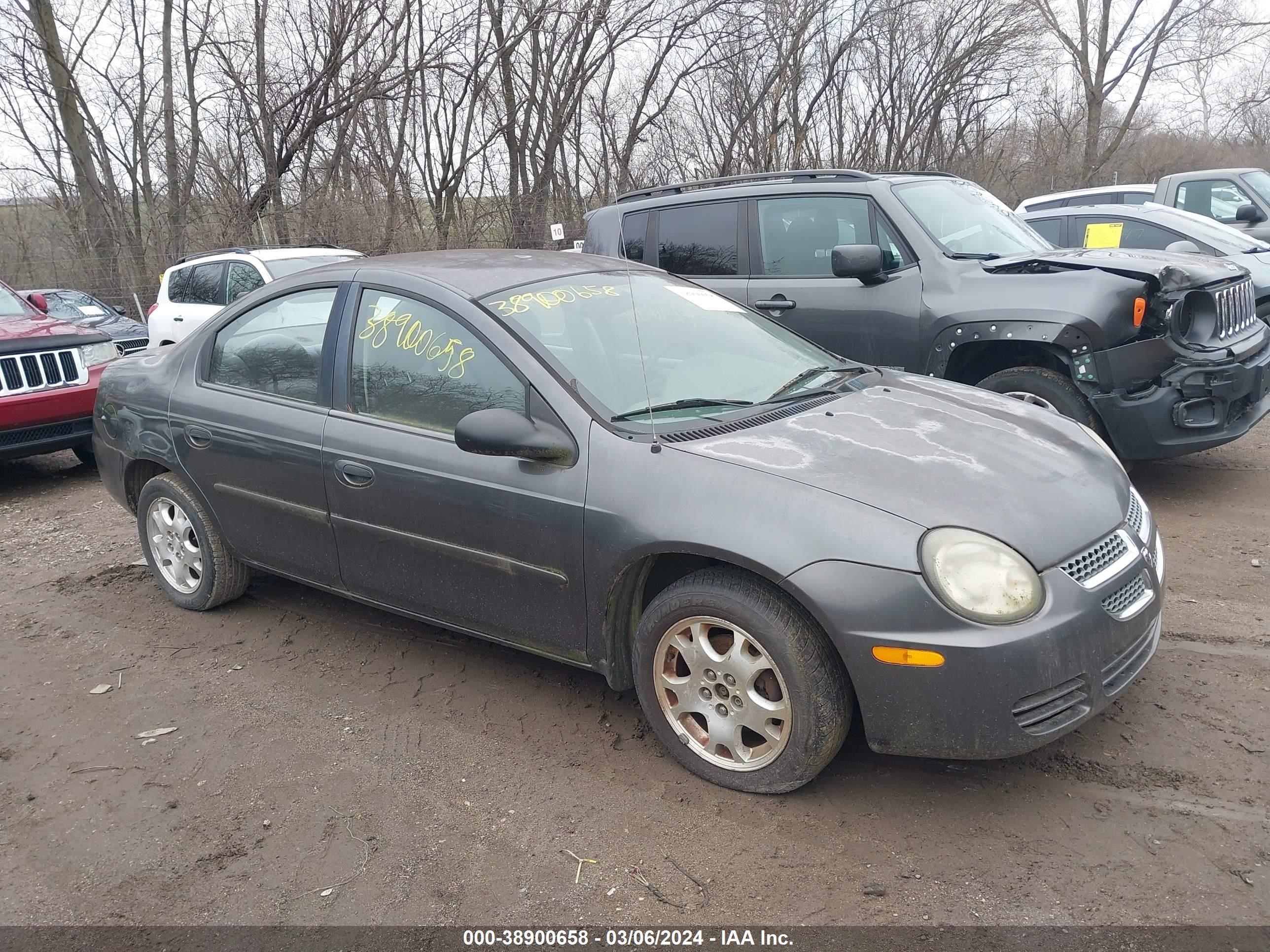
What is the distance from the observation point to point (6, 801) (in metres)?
3.21

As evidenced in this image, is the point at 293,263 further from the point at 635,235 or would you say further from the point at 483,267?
the point at 483,267

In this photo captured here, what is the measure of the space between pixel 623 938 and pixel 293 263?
350 inches

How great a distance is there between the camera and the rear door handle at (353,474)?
363 cm

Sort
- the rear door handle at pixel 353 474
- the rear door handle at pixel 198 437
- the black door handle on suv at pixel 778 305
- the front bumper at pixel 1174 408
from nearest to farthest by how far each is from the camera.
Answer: the rear door handle at pixel 353 474 < the rear door handle at pixel 198 437 < the front bumper at pixel 1174 408 < the black door handle on suv at pixel 778 305

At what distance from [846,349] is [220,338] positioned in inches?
144

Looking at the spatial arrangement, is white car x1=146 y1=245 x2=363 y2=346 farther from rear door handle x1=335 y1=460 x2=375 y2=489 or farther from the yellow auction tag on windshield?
the yellow auction tag on windshield

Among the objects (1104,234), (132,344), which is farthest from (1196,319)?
(132,344)

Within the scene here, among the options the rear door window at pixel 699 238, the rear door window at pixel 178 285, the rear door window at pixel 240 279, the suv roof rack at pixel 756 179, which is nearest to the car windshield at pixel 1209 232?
the suv roof rack at pixel 756 179

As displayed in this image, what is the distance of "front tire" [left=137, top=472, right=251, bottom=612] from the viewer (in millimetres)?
4484

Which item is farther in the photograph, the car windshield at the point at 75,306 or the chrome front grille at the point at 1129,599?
the car windshield at the point at 75,306

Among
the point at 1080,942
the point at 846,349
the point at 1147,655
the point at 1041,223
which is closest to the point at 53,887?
the point at 1080,942

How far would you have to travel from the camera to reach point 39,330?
7.41m

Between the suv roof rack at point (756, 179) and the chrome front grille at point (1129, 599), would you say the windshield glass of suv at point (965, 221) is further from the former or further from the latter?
the chrome front grille at point (1129, 599)

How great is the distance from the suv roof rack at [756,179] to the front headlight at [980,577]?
400 centimetres
